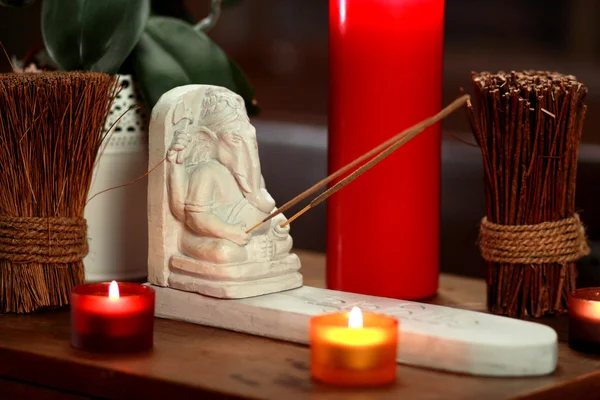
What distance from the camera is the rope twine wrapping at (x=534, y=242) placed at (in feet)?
3.39

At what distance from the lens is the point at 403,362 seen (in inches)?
34.1

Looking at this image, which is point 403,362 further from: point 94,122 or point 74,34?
point 74,34

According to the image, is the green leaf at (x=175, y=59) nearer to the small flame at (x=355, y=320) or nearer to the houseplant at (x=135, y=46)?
the houseplant at (x=135, y=46)

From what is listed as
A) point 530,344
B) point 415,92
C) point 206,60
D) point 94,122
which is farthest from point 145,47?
point 530,344

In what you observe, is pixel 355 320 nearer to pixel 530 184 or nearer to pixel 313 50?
pixel 530 184

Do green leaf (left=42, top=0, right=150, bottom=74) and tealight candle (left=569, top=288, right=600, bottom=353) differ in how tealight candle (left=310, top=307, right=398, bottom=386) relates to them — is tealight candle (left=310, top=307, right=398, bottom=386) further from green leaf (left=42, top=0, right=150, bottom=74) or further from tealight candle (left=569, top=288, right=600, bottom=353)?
green leaf (left=42, top=0, right=150, bottom=74)

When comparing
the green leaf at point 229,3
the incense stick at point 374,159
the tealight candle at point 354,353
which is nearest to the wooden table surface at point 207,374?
the tealight candle at point 354,353

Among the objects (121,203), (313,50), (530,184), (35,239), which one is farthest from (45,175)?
(313,50)

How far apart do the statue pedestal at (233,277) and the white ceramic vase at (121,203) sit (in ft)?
0.62

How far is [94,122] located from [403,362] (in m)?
0.38

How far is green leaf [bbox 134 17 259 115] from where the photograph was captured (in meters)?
1.18

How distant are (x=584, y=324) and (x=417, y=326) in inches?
6.0

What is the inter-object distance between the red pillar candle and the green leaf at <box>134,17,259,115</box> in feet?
0.50

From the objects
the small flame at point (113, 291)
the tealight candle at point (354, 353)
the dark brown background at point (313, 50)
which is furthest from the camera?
the dark brown background at point (313, 50)
